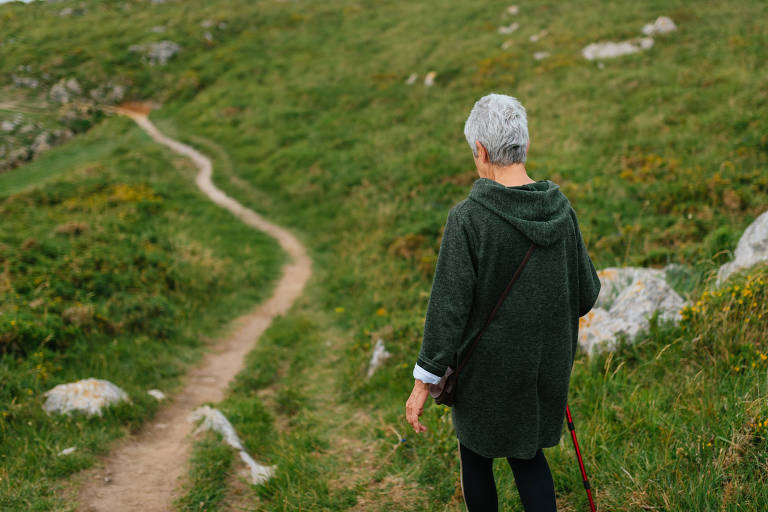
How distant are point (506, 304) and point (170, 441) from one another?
14.7ft

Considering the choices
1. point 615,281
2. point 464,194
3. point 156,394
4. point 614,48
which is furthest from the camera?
point 614,48

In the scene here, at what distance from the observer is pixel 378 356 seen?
624cm

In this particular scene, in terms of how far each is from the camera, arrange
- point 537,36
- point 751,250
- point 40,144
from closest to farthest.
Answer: point 751,250
point 537,36
point 40,144

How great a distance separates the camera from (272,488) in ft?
13.6

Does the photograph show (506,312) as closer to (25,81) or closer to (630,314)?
(630,314)

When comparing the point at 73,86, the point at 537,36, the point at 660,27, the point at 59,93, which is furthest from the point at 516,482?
the point at 73,86

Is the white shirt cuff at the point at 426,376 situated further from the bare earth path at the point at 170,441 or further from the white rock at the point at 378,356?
the white rock at the point at 378,356

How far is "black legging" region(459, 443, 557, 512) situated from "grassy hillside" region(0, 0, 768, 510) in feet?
3.00

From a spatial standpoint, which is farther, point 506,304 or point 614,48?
point 614,48

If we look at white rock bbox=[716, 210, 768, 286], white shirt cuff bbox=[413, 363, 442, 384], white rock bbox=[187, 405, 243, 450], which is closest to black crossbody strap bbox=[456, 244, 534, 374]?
white shirt cuff bbox=[413, 363, 442, 384]

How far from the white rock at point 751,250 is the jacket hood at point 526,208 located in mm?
3533

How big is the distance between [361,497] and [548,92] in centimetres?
1583

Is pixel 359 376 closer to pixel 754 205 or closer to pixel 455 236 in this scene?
pixel 455 236

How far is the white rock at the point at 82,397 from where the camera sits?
520 cm
